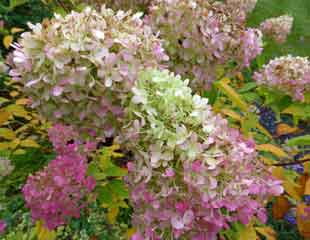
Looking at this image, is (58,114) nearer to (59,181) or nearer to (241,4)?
(59,181)

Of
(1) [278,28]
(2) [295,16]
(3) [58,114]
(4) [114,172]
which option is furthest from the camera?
(2) [295,16]

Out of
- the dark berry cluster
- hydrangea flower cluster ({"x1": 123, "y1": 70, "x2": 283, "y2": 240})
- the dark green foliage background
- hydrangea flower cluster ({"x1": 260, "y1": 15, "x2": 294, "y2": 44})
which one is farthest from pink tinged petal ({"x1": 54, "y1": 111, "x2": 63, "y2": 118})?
the dark green foliage background

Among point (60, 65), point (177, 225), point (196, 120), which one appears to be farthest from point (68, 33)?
point (177, 225)

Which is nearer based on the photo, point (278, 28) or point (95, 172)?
point (95, 172)

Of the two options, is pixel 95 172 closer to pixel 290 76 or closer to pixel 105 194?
pixel 105 194

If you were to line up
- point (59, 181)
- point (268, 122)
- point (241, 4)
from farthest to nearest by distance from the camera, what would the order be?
point (268, 122) → point (241, 4) → point (59, 181)

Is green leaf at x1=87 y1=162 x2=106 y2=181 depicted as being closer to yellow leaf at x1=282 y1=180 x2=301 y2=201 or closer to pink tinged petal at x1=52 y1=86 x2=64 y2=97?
pink tinged petal at x1=52 y1=86 x2=64 y2=97

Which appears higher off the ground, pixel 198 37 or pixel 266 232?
pixel 198 37

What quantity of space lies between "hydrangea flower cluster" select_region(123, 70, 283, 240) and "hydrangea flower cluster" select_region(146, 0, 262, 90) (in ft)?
1.00

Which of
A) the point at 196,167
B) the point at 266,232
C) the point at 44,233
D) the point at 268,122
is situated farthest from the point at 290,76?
the point at 268,122

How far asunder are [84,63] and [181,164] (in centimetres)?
27

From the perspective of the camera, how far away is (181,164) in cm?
88

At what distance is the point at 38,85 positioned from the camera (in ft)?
3.09

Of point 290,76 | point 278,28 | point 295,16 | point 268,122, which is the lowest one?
point 290,76
